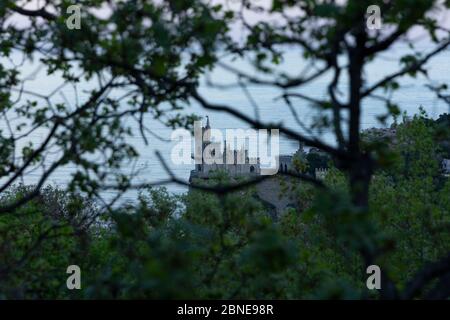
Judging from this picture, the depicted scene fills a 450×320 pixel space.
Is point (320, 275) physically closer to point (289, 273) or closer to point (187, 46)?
point (289, 273)

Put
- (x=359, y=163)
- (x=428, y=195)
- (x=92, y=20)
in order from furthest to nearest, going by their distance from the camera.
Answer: (x=428, y=195) < (x=92, y=20) < (x=359, y=163)

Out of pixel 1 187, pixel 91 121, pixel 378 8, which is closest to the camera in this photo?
pixel 378 8

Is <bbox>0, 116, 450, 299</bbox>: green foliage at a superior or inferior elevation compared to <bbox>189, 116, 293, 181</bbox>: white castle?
inferior

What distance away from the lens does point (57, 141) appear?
6.48 meters

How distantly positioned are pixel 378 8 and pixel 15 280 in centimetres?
294

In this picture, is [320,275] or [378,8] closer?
[378,8]

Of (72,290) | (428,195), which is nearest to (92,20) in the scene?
(72,290)

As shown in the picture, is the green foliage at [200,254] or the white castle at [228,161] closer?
the green foliage at [200,254]

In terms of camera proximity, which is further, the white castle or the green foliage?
the white castle

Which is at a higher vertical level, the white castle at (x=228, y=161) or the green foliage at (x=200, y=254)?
the white castle at (x=228, y=161)

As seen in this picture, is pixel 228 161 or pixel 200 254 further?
pixel 228 161

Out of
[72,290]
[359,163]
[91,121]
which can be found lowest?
[72,290]

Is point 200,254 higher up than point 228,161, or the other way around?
point 228,161

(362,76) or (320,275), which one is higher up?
(362,76)
